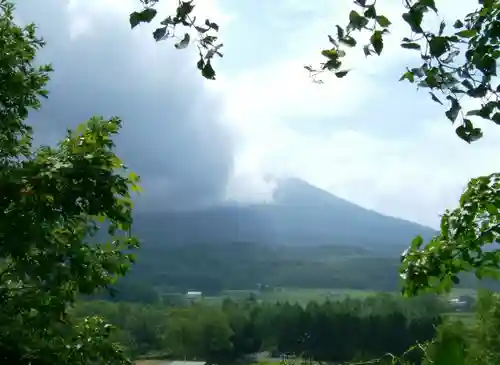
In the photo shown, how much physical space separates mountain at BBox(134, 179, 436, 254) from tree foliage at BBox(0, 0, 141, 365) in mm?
27572

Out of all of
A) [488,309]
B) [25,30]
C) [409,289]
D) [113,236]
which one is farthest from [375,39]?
[25,30]

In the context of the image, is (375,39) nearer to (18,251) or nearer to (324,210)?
(18,251)

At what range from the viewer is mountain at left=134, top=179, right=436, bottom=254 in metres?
37.2

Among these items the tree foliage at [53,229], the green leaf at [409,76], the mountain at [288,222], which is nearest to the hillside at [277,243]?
the mountain at [288,222]

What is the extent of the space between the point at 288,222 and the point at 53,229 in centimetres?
4444

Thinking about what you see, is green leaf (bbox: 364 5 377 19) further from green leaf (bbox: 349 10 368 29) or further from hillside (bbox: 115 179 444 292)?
hillside (bbox: 115 179 444 292)

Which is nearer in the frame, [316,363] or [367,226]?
[316,363]

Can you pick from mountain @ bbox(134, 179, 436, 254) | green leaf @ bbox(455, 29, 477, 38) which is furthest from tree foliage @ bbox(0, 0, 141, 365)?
mountain @ bbox(134, 179, 436, 254)

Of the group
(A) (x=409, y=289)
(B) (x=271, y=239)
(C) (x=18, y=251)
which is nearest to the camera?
(A) (x=409, y=289)

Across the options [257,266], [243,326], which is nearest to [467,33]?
[243,326]

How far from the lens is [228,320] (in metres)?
19.3

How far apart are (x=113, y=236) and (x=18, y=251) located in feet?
3.88

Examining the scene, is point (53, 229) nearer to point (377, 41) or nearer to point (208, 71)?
point (208, 71)

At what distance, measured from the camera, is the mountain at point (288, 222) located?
37.2 metres
